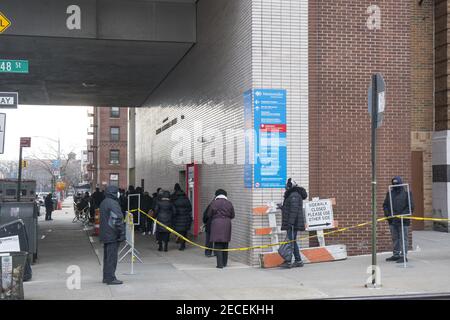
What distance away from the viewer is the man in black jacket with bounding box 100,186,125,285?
9953 millimetres

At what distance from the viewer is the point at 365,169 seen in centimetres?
1261

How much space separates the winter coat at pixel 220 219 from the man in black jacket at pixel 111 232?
2.32 metres

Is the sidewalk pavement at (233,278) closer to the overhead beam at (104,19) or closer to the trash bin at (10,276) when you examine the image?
the trash bin at (10,276)

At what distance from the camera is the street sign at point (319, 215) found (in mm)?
11914

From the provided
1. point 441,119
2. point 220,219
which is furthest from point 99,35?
point 441,119

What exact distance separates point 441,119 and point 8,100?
12315mm

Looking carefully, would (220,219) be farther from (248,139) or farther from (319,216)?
(319,216)

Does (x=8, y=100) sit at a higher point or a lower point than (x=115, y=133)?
lower

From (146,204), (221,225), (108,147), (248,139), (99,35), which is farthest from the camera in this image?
(108,147)

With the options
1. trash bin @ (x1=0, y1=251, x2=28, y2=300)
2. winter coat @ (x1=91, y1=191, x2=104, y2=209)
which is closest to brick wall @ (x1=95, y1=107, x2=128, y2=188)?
winter coat @ (x1=91, y1=191, x2=104, y2=209)

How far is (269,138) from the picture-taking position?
12.0 meters

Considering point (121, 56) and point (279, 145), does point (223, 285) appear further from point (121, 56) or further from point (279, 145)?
point (121, 56)

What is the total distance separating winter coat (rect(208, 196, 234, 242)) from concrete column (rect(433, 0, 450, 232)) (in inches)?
304

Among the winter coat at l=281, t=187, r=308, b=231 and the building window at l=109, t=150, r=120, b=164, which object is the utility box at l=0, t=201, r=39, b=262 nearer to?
the winter coat at l=281, t=187, r=308, b=231
